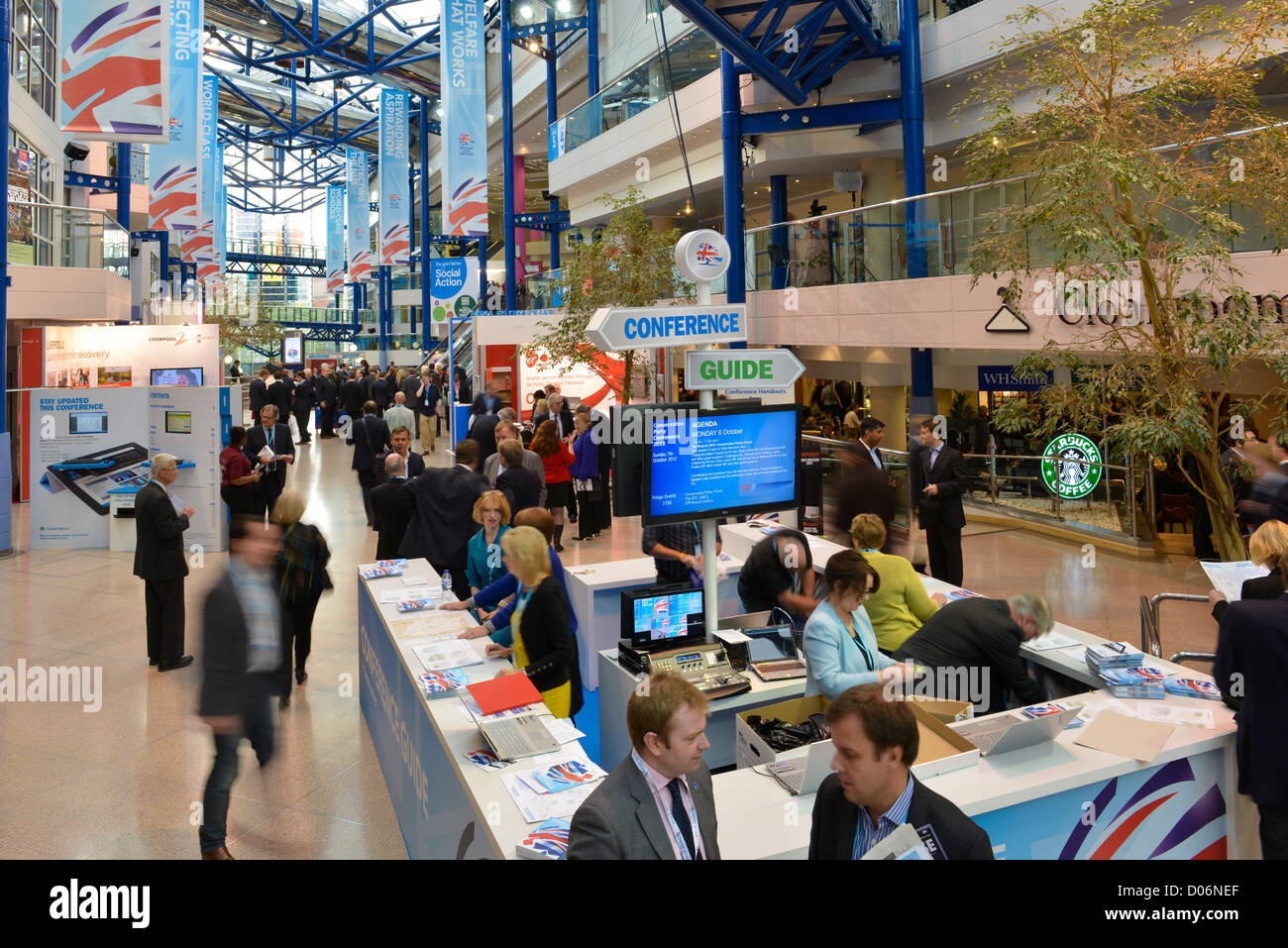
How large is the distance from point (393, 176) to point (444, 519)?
89.2ft

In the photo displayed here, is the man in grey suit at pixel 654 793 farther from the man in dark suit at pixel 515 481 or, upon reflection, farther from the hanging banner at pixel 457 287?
the hanging banner at pixel 457 287

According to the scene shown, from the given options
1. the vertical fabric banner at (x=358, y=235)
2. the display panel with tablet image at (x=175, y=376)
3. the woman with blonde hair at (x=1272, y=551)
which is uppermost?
the vertical fabric banner at (x=358, y=235)

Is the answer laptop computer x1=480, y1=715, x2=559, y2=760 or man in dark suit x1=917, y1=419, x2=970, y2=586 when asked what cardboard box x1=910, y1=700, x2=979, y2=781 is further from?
man in dark suit x1=917, y1=419, x2=970, y2=586

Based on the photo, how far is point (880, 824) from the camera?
2586 millimetres

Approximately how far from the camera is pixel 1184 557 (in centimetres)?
1045

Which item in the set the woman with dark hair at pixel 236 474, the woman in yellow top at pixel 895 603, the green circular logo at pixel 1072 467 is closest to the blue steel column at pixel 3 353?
the woman with dark hair at pixel 236 474

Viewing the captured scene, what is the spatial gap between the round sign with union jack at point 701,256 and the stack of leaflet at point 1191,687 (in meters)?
2.87

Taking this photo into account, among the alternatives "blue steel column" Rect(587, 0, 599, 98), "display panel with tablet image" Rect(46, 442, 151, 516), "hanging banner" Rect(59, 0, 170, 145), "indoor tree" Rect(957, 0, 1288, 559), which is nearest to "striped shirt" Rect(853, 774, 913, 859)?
"indoor tree" Rect(957, 0, 1288, 559)

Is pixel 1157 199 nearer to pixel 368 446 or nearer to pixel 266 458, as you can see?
pixel 368 446

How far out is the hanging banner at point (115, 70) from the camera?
36.6 feet

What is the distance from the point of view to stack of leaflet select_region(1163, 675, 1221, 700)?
14.8ft

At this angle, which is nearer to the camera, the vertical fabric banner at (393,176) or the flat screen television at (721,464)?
the flat screen television at (721,464)

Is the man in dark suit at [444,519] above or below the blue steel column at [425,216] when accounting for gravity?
below
